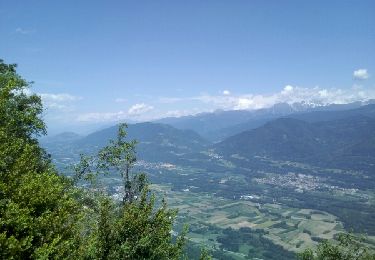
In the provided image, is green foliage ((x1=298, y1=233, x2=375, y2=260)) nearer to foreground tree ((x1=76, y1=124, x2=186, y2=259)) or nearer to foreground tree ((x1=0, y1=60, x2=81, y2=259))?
foreground tree ((x1=76, y1=124, x2=186, y2=259))

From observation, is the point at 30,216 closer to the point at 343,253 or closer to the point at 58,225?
the point at 58,225

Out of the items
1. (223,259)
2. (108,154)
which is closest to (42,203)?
(108,154)

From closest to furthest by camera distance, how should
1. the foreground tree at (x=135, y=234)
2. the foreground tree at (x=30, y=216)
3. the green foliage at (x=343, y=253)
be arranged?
the foreground tree at (x=30, y=216), the foreground tree at (x=135, y=234), the green foliage at (x=343, y=253)

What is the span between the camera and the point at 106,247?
24.6 m

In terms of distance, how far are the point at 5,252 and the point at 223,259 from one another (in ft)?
541

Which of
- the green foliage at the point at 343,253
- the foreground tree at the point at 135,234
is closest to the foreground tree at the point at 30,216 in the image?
the foreground tree at the point at 135,234

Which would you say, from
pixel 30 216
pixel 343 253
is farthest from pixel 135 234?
pixel 343 253

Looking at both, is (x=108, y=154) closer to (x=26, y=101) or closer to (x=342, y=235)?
(x=26, y=101)

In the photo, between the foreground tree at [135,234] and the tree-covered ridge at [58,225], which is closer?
the tree-covered ridge at [58,225]

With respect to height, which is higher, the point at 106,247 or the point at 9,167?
the point at 9,167

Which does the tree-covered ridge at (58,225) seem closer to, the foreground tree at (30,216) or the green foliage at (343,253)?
the foreground tree at (30,216)

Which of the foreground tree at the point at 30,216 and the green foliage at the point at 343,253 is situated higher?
the foreground tree at the point at 30,216

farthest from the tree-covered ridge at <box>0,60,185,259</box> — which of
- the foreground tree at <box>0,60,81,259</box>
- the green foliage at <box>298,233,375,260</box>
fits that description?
the green foliage at <box>298,233,375,260</box>

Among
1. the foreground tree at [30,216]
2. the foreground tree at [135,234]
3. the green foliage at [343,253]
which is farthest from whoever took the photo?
the green foliage at [343,253]
